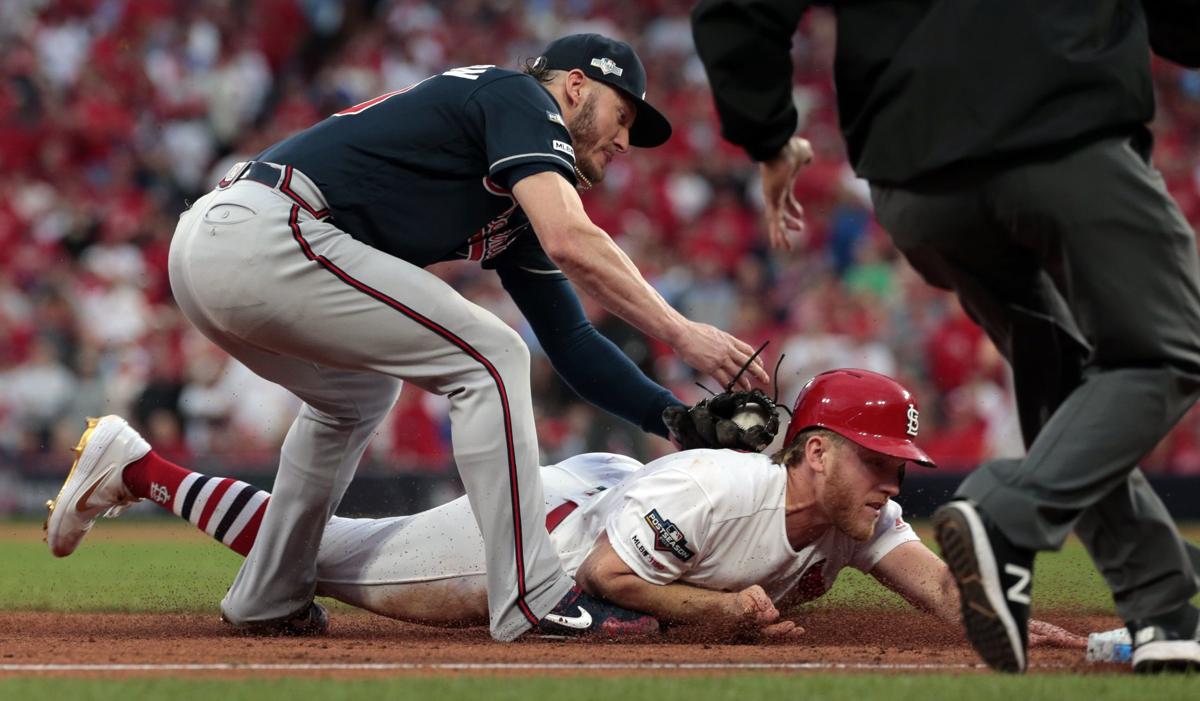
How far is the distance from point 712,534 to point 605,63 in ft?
5.03

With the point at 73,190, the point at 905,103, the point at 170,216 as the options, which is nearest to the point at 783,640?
the point at 905,103

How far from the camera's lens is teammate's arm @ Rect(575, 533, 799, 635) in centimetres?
444

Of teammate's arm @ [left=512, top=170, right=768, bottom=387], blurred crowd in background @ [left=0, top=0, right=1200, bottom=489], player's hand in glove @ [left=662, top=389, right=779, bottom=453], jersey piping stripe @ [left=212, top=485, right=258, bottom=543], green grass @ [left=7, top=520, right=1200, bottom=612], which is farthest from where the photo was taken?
blurred crowd in background @ [left=0, top=0, right=1200, bottom=489]

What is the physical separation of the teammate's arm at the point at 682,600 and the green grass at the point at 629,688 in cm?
93

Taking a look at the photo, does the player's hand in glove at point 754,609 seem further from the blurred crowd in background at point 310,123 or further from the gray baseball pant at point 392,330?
the blurred crowd in background at point 310,123

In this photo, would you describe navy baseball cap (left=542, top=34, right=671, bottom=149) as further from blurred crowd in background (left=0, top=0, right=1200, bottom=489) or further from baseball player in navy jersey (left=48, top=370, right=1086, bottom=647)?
blurred crowd in background (left=0, top=0, right=1200, bottom=489)

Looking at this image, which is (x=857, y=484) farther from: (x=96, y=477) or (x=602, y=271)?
(x=96, y=477)

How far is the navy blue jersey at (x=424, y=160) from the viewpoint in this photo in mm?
4535

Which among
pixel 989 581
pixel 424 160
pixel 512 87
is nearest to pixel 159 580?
pixel 424 160

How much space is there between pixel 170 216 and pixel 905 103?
12.0 meters

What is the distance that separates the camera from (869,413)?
4.57 metres

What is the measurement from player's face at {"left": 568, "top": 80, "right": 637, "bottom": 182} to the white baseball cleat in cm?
180

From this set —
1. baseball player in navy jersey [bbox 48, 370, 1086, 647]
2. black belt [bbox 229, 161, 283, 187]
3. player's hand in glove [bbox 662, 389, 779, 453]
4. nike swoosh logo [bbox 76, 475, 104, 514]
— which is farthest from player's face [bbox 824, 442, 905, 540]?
nike swoosh logo [bbox 76, 475, 104, 514]

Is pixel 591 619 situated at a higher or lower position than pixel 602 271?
lower
